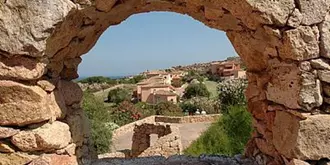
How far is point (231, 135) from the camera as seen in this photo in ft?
30.0

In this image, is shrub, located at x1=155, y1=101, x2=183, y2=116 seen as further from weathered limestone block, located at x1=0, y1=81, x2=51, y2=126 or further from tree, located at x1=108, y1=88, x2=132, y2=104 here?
weathered limestone block, located at x1=0, y1=81, x2=51, y2=126

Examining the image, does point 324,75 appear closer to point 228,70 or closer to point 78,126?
point 78,126

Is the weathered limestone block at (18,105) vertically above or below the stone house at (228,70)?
above

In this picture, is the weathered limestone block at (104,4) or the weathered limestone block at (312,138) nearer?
the weathered limestone block at (312,138)

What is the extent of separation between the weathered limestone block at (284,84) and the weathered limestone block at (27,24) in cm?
159

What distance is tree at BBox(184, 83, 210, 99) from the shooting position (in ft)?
92.7

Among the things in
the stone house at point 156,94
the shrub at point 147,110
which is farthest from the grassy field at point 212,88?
the shrub at point 147,110

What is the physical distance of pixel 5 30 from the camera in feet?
8.83

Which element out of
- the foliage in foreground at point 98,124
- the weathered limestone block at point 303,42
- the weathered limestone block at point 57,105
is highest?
the weathered limestone block at point 303,42

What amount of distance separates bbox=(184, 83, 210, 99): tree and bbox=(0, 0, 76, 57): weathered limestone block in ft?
83.2

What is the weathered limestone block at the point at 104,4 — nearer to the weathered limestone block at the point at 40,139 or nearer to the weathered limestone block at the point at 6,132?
the weathered limestone block at the point at 40,139

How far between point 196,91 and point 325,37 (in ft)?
85.7

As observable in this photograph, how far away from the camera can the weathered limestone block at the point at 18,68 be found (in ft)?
9.03

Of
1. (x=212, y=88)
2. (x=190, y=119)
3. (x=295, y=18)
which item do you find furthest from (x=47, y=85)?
(x=212, y=88)
